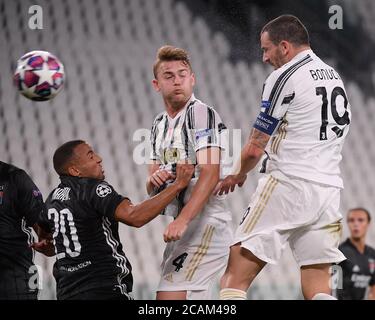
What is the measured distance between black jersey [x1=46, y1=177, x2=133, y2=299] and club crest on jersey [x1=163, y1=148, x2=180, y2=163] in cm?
39

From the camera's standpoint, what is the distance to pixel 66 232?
14.4 ft

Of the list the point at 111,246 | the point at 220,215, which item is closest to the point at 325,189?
the point at 220,215

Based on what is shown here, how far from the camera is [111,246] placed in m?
4.37

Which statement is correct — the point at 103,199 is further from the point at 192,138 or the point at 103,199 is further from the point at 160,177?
the point at 192,138

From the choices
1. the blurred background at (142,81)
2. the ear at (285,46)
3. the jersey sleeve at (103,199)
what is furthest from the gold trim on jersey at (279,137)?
the blurred background at (142,81)

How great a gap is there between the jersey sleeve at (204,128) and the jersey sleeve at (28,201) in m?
0.97

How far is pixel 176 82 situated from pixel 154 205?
722mm

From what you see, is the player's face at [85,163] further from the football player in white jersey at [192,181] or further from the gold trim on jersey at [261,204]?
the gold trim on jersey at [261,204]

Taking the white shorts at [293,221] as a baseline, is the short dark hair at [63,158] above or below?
above

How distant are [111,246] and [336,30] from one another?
3917 millimetres

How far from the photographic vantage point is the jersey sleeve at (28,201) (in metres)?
4.74

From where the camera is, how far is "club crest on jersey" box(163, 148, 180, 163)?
4547 mm

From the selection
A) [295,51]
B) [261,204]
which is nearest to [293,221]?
[261,204]

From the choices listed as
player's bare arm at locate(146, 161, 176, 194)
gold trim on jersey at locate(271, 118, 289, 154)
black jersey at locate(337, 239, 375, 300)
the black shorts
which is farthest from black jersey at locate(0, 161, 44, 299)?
black jersey at locate(337, 239, 375, 300)
